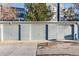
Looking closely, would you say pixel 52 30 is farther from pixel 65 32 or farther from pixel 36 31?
pixel 65 32

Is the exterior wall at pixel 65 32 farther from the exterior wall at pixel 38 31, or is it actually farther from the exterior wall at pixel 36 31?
the exterior wall at pixel 38 31

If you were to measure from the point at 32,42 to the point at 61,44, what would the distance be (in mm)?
1179

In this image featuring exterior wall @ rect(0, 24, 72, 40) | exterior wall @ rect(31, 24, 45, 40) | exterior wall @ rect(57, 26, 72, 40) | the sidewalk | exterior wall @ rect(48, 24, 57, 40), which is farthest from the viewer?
exterior wall @ rect(48, 24, 57, 40)

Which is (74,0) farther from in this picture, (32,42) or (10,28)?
(10,28)

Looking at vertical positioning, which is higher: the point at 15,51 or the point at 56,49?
the point at 15,51

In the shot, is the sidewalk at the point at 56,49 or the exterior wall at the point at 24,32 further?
the exterior wall at the point at 24,32

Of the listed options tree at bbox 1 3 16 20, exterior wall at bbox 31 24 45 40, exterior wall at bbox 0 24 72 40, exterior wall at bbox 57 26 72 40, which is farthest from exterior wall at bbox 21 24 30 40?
tree at bbox 1 3 16 20

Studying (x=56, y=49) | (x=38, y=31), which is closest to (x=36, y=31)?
(x=38, y=31)

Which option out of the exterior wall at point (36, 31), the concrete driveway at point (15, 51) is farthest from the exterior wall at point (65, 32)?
the concrete driveway at point (15, 51)

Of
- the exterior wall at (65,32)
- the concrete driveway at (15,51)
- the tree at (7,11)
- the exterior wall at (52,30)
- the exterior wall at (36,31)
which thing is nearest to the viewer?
the tree at (7,11)

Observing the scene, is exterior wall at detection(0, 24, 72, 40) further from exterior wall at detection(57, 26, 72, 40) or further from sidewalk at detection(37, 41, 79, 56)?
sidewalk at detection(37, 41, 79, 56)

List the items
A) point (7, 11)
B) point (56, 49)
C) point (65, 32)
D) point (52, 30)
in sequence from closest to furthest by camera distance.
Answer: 1. point (7, 11)
2. point (56, 49)
3. point (65, 32)
4. point (52, 30)

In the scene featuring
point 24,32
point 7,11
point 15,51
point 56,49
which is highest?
point 7,11

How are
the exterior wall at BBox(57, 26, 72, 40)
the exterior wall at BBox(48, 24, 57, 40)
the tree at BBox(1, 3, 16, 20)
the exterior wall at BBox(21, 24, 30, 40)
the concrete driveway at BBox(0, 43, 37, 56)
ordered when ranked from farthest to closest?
the exterior wall at BBox(48, 24, 57, 40) < the exterior wall at BBox(21, 24, 30, 40) < the exterior wall at BBox(57, 26, 72, 40) < the concrete driveway at BBox(0, 43, 37, 56) < the tree at BBox(1, 3, 16, 20)
